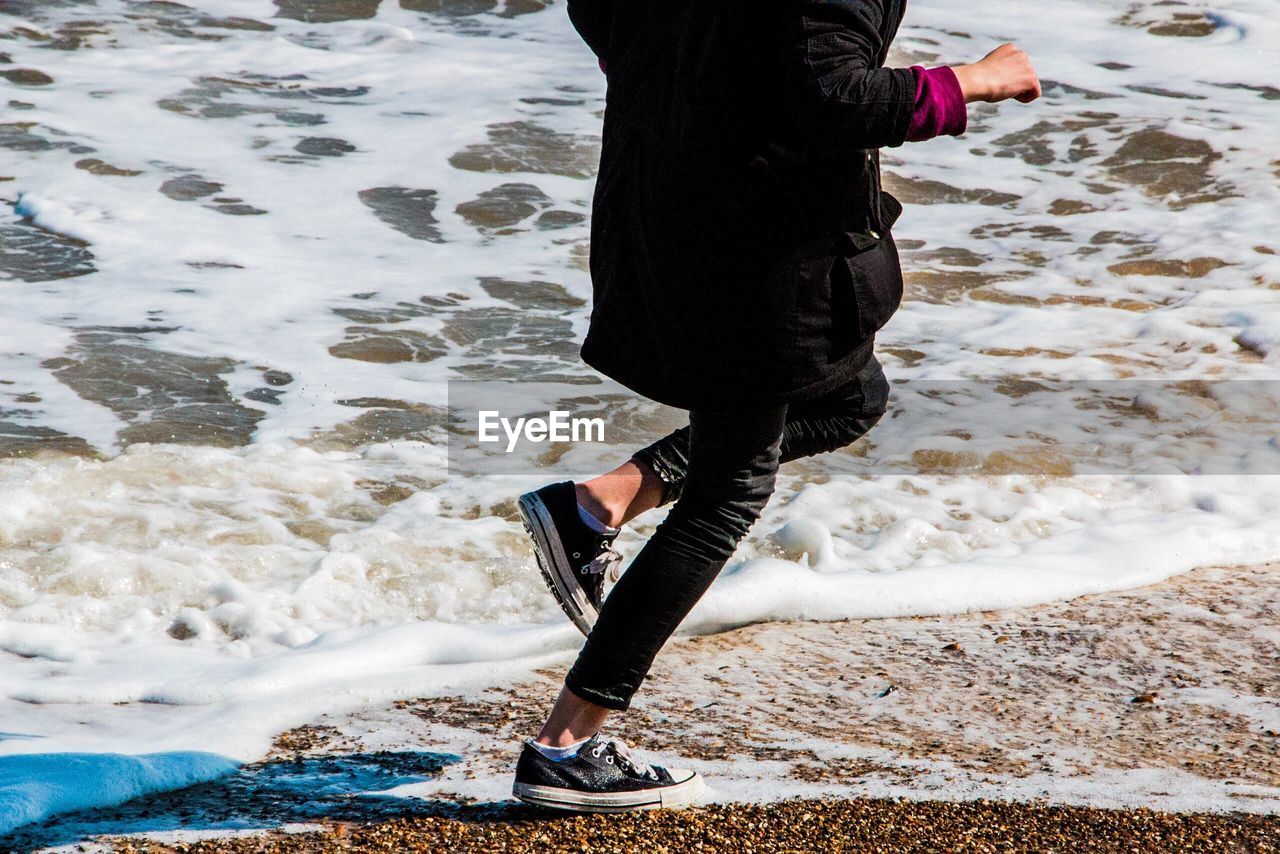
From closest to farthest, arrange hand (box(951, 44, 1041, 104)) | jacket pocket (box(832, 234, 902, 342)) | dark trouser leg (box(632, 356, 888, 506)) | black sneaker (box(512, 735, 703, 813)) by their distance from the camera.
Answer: hand (box(951, 44, 1041, 104))
jacket pocket (box(832, 234, 902, 342))
black sneaker (box(512, 735, 703, 813))
dark trouser leg (box(632, 356, 888, 506))

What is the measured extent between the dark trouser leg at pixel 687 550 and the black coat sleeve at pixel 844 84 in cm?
49

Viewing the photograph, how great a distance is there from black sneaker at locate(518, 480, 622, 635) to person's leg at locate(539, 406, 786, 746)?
8.1 inches

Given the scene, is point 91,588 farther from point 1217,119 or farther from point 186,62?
point 1217,119

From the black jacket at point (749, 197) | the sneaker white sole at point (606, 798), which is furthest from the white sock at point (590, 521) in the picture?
the sneaker white sole at point (606, 798)

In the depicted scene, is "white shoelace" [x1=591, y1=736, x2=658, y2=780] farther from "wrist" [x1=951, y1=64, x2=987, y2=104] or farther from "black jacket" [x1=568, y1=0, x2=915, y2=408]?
"wrist" [x1=951, y1=64, x2=987, y2=104]

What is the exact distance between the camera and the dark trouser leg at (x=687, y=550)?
2176mm

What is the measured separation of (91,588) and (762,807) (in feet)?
7.47

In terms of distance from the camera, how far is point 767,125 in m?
1.94

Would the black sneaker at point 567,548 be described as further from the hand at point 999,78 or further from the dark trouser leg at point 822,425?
the hand at point 999,78

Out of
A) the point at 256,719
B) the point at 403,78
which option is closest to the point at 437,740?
the point at 256,719

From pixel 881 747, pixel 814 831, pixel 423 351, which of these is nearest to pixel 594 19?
pixel 814 831

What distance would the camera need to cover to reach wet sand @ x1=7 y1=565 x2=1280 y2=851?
233 centimetres
